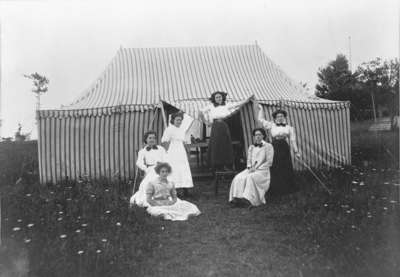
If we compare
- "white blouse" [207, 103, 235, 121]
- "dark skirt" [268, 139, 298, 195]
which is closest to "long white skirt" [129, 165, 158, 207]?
"white blouse" [207, 103, 235, 121]

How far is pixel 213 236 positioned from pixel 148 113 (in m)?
4.59

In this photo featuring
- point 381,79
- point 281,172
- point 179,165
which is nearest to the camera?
point 281,172

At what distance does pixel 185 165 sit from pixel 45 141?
337 cm

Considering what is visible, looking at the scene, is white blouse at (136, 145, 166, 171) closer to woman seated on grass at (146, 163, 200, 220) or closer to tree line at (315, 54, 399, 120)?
woman seated on grass at (146, 163, 200, 220)

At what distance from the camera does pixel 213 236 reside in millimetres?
4535

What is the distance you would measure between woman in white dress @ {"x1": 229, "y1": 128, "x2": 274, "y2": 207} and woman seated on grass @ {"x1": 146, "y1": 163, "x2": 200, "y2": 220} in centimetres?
74

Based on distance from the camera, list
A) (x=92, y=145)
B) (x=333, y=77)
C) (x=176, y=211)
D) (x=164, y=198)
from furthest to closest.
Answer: (x=333, y=77) → (x=92, y=145) → (x=164, y=198) → (x=176, y=211)

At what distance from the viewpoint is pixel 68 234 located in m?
4.21

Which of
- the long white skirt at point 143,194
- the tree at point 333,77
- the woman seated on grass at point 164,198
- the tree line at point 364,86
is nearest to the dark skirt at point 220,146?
the long white skirt at point 143,194

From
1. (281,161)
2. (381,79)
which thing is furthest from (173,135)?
(381,79)

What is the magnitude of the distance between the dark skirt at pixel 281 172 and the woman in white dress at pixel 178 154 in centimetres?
134

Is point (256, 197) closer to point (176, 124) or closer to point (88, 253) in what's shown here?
point (176, 124)

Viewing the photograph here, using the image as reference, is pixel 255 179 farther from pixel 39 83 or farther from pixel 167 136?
pixel 39 83

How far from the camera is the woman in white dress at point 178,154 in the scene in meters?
6.48
